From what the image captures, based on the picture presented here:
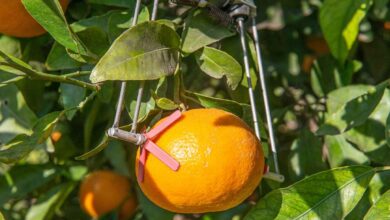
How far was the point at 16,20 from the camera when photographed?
997 mm

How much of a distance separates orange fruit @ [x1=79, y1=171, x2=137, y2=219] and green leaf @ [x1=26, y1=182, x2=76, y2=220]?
1.6 inches

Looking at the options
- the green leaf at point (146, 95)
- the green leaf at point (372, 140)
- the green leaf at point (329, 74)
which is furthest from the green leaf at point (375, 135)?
the green leaf at point (146, 95)

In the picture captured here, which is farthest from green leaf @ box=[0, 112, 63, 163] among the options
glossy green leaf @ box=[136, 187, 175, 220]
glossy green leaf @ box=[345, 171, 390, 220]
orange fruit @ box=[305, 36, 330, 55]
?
orange fruit @ box=[305, 36, 330, 55]

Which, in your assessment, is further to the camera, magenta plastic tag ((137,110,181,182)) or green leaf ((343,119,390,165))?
green leaf ((343,119,390,165))

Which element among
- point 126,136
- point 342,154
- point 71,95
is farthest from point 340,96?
point 126,136

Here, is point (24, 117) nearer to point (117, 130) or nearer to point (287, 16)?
point (117, 130)

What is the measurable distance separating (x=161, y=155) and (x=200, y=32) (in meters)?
0.22

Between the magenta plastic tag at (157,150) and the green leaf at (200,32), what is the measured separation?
0.12 metres

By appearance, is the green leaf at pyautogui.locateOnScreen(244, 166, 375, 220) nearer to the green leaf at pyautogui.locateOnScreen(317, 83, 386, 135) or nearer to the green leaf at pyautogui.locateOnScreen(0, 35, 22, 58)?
the green leaf at pyautogui.locateOnScreen(317, 83, 386, 135)

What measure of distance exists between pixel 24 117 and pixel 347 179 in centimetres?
54

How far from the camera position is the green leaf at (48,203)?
4.61 ft

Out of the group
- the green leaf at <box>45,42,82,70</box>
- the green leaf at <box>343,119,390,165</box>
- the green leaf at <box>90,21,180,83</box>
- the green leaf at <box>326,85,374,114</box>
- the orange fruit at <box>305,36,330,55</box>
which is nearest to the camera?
the green leaf at <box>90,21,180,83</box>

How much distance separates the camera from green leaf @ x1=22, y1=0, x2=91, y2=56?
3.02ft

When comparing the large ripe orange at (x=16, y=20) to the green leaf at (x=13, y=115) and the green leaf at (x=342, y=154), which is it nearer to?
the green leaf at (x=13, y=115)
